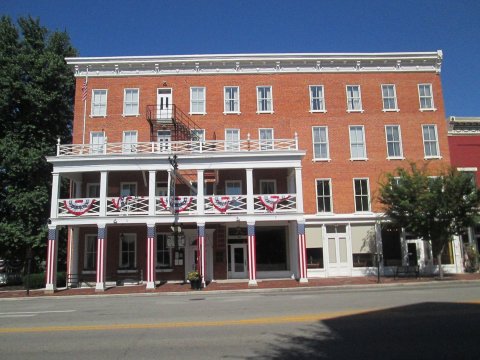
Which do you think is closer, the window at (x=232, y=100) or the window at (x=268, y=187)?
the window at (x=268, y=187)

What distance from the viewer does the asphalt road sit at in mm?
7395

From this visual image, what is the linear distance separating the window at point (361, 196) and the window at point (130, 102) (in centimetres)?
1540

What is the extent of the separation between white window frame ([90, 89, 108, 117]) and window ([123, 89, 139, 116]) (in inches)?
52.3

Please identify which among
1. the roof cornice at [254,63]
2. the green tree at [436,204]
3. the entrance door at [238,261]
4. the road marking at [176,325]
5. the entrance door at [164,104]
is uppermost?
the roof cornice at [254,63]

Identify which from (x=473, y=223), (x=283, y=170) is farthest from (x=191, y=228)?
(x=473, y=223)

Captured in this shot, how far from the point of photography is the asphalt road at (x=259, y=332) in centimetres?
739

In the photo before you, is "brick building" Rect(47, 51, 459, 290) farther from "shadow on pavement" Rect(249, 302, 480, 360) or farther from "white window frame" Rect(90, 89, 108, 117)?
"shadow on pavement" Rect(249, 302, 480, 360)

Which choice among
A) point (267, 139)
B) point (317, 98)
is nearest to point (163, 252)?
point (267, 139)

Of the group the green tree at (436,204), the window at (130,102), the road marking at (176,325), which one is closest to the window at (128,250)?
the window at (130,102)

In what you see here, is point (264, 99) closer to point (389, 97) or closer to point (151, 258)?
point (389, 97)

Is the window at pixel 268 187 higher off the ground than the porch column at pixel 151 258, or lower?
higher

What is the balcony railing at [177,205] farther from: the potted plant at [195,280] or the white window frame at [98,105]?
the white window frame at [98,105]

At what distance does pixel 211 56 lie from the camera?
29766 mm

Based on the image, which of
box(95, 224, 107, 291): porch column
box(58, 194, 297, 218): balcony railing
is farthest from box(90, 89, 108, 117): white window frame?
box(95, 224, 107, 291): porch column
